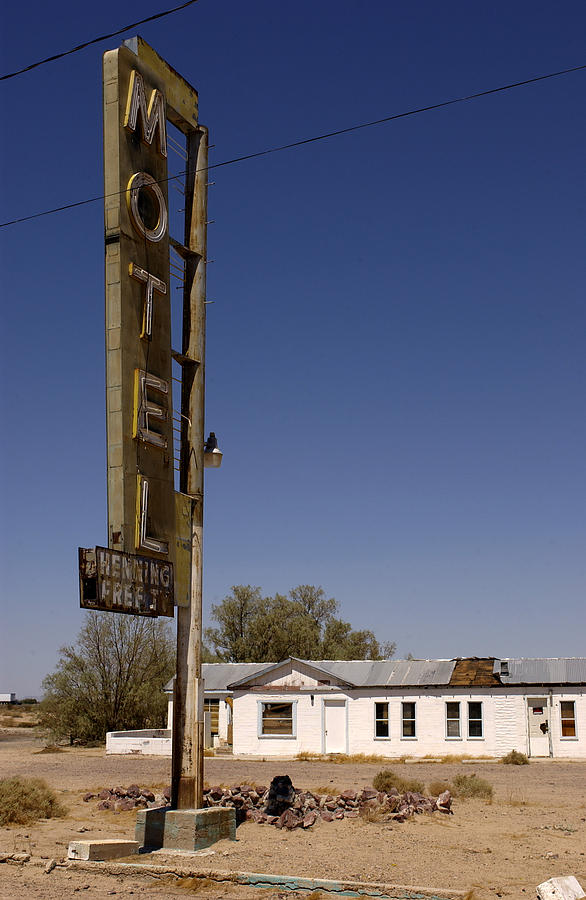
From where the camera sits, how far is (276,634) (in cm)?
6625

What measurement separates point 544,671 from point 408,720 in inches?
224

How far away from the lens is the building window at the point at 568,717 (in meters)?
35.1

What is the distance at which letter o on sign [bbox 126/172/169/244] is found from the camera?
1314cm

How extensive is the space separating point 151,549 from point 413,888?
532cm

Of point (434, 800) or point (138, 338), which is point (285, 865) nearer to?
point (434, 800)

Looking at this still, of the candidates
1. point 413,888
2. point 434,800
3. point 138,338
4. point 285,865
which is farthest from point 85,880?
point 434,800

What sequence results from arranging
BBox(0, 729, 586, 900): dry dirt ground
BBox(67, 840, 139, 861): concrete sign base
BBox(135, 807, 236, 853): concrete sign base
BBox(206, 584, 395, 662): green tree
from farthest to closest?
BBox(206, 584, 395, 662): green tree, BBox(135, 807, 236, 853): concrete sign base, BBox(67, 840, 139, 861): concrete sign base, BBox(0, 729, 586, 900): dry dirt ground

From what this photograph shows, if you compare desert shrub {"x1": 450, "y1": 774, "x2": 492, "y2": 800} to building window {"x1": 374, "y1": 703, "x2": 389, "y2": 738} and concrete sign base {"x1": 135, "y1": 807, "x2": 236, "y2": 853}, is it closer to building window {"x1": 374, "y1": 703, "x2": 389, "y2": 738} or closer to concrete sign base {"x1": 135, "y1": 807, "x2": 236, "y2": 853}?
concrete sign base {"x1": 135, "y1": 807, "x2": 236, "y2": 853}

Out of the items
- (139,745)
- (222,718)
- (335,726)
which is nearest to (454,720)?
(335,726)

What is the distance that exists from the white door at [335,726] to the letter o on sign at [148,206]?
1070 inches

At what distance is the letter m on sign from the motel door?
27.6 m

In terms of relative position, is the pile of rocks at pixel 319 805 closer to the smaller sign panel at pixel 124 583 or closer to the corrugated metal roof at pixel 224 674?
the smaller sign panel at pixel 124 583

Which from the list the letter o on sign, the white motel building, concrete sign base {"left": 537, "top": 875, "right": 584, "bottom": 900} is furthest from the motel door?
the letter o on sign

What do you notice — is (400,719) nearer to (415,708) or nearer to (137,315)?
(415,708)
